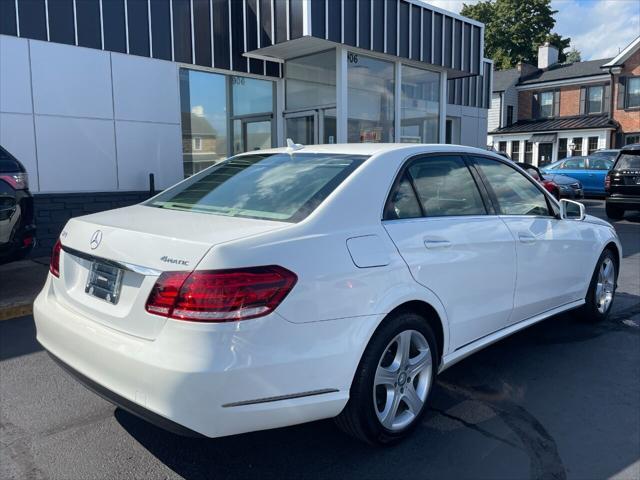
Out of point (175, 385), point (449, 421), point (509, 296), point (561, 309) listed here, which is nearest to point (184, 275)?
point (175, 385)

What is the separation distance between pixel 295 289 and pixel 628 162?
12841mm

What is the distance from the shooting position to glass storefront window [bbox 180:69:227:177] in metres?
10.2

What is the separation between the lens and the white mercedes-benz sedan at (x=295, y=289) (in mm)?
2402

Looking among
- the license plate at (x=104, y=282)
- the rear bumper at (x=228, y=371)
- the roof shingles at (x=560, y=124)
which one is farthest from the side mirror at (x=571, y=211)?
the roof shingles at (x=560, y=124)

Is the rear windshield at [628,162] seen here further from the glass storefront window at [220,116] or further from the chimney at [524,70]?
the chimney at [524,70]

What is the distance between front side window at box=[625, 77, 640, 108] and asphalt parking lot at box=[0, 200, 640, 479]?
30561 mm

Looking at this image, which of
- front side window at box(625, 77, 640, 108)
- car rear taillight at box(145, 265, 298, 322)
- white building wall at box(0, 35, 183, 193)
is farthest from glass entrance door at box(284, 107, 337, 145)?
front side window at box(625, 77, 640, 108)

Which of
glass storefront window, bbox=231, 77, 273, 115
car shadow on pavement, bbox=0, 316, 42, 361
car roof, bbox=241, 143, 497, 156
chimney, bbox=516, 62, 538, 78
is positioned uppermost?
chimney, bbox=516, 62, 538, 78

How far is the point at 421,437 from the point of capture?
10.5ft

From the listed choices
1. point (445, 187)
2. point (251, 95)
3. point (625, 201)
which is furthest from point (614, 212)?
point (445, 187)

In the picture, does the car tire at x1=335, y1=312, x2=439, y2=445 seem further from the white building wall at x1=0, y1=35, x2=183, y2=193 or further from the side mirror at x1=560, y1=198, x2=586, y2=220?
the white building wall at x1=0, y1=35, x2=183, y2=193

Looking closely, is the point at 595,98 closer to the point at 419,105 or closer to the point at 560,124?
the point at 560,124

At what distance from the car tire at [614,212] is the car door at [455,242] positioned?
437 inches

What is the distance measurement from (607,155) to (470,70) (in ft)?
30.5
